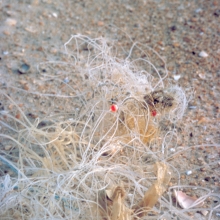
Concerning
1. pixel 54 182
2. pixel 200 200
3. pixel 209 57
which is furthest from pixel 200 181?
pixel 209 57

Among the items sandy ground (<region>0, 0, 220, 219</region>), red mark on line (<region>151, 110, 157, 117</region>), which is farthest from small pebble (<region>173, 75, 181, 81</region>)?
red mark on line (<region>151, 110, 157, 117</region>)

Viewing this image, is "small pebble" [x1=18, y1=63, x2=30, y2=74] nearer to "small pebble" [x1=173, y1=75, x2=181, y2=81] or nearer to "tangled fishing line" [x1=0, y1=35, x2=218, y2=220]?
"tangled fishing line" [x1=0, y1=35, x2=218, y2=220]

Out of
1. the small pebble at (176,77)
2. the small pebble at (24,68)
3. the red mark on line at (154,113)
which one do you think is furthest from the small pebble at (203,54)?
the small pebble at (24,68)

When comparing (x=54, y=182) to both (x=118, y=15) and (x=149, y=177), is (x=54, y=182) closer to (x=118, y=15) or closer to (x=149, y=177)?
(x=149, y=177)

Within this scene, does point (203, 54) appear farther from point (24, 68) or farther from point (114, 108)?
point (24, 68)

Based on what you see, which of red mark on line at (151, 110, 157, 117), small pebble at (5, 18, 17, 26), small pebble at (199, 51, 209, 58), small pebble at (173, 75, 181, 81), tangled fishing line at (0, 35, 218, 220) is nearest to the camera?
tangled fishing line at (0, 35, 218, 220)

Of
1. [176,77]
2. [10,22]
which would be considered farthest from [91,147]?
[10,22]

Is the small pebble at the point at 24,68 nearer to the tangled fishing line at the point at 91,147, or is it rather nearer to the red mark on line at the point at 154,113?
the tangled fishing line at the point at 91,147

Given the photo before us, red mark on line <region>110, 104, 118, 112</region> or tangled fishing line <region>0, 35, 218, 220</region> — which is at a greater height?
red mark on line <region>110, 104, 118, 112</region>
